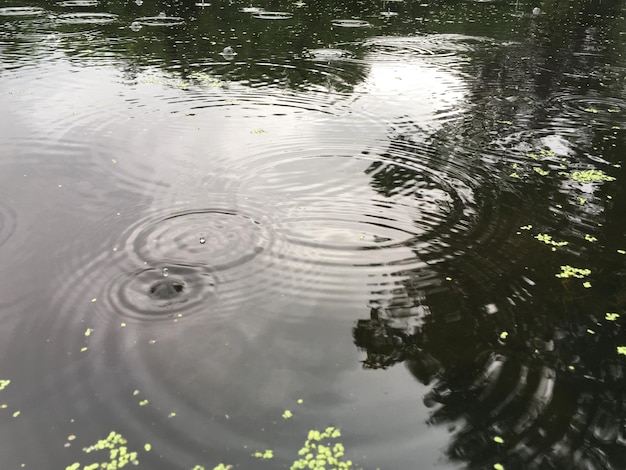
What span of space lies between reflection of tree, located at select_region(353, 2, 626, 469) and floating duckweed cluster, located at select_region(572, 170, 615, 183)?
0.34 m

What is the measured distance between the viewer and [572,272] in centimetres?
590

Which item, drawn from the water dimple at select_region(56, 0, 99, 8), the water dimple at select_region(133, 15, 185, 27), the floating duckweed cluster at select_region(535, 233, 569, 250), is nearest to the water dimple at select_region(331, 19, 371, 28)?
the water dimple at select_region(133, 15, 185, 27)

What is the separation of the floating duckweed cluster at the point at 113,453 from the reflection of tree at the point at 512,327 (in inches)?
89.6

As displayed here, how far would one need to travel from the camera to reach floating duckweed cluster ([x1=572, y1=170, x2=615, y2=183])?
8234mm

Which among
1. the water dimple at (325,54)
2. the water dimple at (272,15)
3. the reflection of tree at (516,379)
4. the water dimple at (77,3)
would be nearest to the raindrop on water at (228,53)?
the water dimple at (325,54)

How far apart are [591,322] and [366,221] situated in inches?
122

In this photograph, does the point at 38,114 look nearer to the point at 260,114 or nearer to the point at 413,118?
the point at 260,114

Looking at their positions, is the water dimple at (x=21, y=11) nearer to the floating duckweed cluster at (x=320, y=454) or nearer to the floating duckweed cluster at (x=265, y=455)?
the floating duckweed cluster at (x=265, y=455)

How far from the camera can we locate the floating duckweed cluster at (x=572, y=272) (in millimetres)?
5852

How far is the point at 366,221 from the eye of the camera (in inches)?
272

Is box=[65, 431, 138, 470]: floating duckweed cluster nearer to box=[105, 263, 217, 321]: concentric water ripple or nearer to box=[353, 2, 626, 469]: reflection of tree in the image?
box=[105, 263, 217, 321]: concentric water ripple

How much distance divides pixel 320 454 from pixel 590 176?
721 cm

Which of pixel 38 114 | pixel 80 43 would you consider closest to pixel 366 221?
pixel 38 114

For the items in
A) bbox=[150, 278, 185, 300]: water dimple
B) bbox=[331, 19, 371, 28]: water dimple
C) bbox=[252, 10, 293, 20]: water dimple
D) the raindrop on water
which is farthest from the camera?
bbox=[252, 10, 293, 20]: water dimple
